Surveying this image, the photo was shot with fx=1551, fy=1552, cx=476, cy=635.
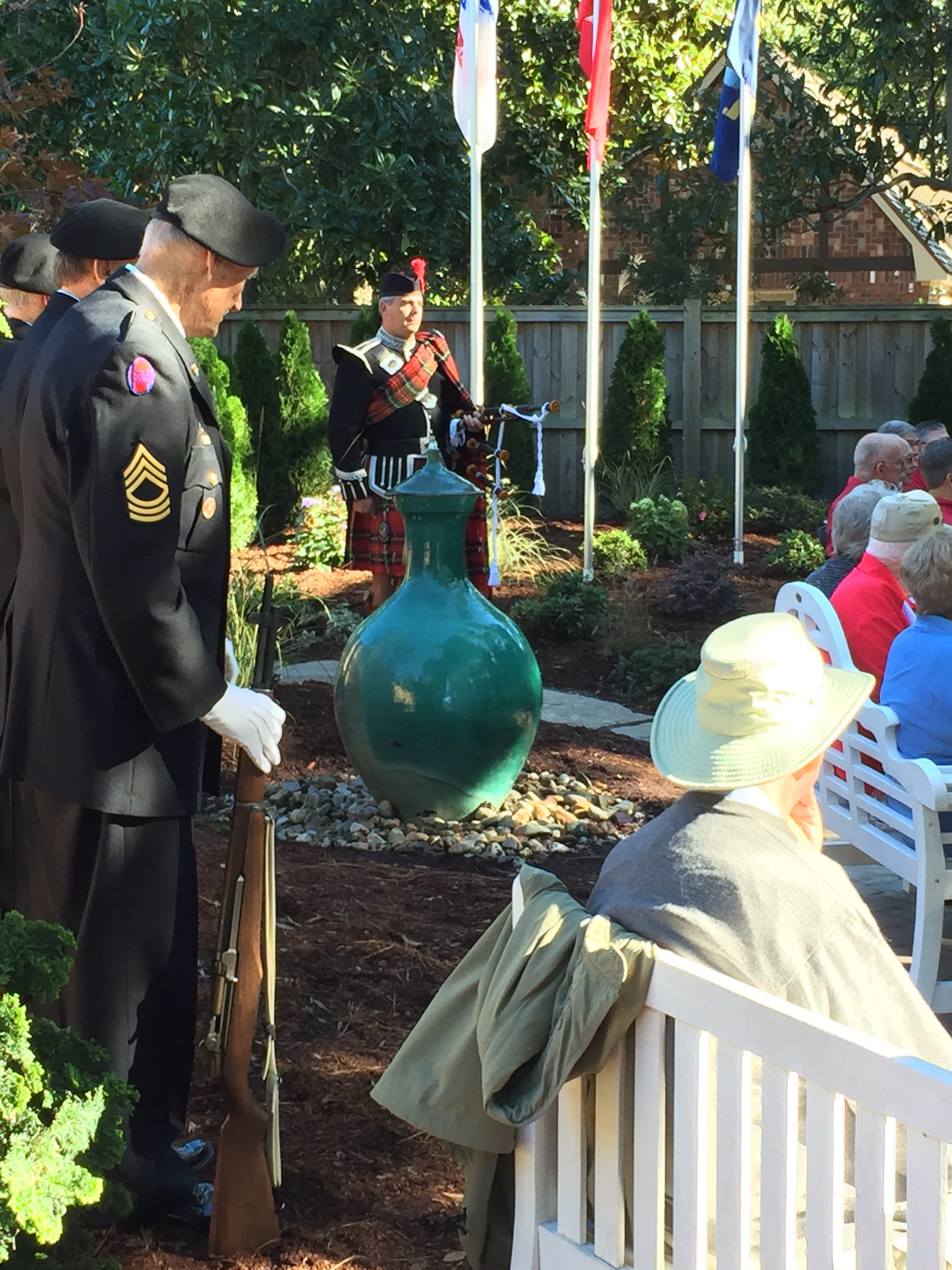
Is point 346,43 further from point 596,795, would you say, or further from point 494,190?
point 596,795

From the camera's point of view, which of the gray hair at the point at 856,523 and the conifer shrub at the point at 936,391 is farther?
the conifer shrub at the point at 936,391

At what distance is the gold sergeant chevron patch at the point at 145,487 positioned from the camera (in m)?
2.44

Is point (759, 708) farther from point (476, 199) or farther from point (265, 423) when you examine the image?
point (265, 423)

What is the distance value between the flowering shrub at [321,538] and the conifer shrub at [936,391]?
5298 millimetres

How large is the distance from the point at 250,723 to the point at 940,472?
4308 mm

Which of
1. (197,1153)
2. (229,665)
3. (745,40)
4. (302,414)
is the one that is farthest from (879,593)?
(302,414)

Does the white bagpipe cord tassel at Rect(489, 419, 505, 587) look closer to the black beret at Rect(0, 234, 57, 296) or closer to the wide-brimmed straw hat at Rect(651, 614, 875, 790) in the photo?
the black beret at Rect(0, 234, 57, 296)

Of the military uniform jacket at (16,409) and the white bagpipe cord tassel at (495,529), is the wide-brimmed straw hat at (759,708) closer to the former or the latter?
the military uniform jacket at (16,409)

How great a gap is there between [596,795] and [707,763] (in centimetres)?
367

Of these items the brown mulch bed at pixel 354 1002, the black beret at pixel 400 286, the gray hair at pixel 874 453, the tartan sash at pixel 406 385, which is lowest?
the brown mulch bed at pixel 354 1002

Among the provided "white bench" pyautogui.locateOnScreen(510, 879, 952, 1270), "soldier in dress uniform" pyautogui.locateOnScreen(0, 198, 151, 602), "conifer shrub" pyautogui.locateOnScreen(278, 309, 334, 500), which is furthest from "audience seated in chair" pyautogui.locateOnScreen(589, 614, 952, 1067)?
"conifer shrub" pyautogui.locateOnScreen(278, 309, 334, 500)

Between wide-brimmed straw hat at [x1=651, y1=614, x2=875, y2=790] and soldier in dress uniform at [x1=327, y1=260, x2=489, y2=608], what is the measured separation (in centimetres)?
537

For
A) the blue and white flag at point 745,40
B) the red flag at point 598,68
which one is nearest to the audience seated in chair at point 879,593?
the red flag at point 598,68

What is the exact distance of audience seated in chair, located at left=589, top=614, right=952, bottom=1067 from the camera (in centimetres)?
202
